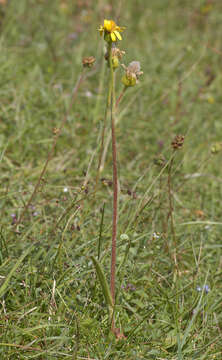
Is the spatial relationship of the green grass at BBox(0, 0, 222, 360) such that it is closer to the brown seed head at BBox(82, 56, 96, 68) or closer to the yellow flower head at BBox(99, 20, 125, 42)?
the brown seed head at BBox(82, 56, 96, 68)

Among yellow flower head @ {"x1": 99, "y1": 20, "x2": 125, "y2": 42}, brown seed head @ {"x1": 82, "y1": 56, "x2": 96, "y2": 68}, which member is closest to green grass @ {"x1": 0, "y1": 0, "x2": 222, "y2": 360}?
brown seed head @ {"x1": 82, "y1": 56, "x2": 96, "y2": 68}

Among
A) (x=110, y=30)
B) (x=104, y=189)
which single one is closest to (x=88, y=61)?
(x=110, y=30)

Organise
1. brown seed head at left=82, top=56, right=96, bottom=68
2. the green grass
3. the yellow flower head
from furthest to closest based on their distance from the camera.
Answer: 1. brown seed head at left=82, top=56, right=96, bottom=68
2. the green grass
3. the yellow flower head

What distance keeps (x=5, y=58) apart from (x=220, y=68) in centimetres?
183

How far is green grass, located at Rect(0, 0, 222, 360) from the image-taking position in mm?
1404

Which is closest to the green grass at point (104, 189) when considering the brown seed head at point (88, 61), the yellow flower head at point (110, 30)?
the brown seed head at point (88, 61)

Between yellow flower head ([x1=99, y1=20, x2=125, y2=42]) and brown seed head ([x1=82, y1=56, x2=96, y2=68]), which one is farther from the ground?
brown seed head ([x1=82, y1=56, x2=96, y2=68])

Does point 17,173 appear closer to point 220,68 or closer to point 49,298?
point 49,298

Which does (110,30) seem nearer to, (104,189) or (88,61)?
(88,61)

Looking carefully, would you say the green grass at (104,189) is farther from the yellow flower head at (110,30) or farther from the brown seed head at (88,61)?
the yellow flower head at (110,30)

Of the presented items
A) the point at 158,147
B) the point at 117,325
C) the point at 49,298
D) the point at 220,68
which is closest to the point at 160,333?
the point at 117,325

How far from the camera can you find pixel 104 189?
2.19 metres

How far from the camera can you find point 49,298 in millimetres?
1448

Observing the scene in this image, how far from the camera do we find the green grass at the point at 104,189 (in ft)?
4.61
